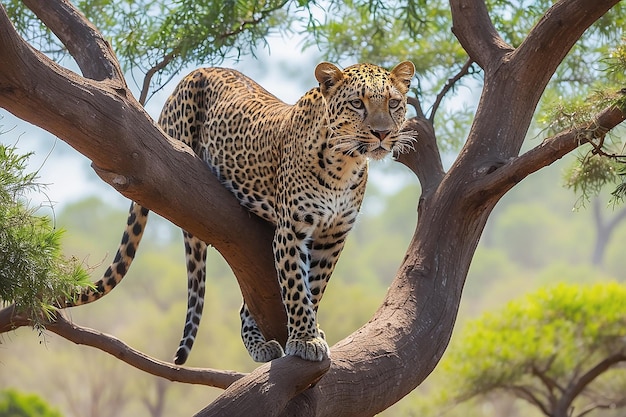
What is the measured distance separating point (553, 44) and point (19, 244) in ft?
9.35

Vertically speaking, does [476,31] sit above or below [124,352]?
above

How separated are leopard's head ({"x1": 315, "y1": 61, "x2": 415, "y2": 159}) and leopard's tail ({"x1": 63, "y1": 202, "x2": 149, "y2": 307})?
1.42 m

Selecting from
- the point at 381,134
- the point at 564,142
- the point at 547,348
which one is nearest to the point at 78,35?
the point at 381,134

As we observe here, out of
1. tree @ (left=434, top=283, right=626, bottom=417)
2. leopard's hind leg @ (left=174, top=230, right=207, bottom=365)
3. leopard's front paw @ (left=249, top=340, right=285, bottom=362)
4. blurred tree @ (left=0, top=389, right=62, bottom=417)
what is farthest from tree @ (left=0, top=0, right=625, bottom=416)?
blurred tree @ (left=0, top=389, right=62, bottom=417)

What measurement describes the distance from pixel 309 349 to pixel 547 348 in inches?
287

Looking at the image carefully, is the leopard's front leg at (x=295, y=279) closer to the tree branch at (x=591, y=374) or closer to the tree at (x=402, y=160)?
the tree at (x=402, y=160)

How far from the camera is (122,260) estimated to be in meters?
5.78

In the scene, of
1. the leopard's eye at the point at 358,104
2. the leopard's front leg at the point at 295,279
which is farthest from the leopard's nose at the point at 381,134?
the leopard's front leg at the point at 295,279

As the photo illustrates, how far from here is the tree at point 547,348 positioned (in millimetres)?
11484

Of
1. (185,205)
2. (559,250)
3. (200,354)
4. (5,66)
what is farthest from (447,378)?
(559,250)

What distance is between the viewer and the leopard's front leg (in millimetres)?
4996

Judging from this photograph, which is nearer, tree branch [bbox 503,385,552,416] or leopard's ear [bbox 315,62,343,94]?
leopard's ear [bbox 315,62,343,94]

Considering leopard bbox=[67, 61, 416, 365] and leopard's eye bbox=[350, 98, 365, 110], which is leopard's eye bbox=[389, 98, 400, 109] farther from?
leopard's eye bbox=[350, 98, 365, 110]

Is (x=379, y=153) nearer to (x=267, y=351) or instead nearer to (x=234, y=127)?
(x=234, y=127)
